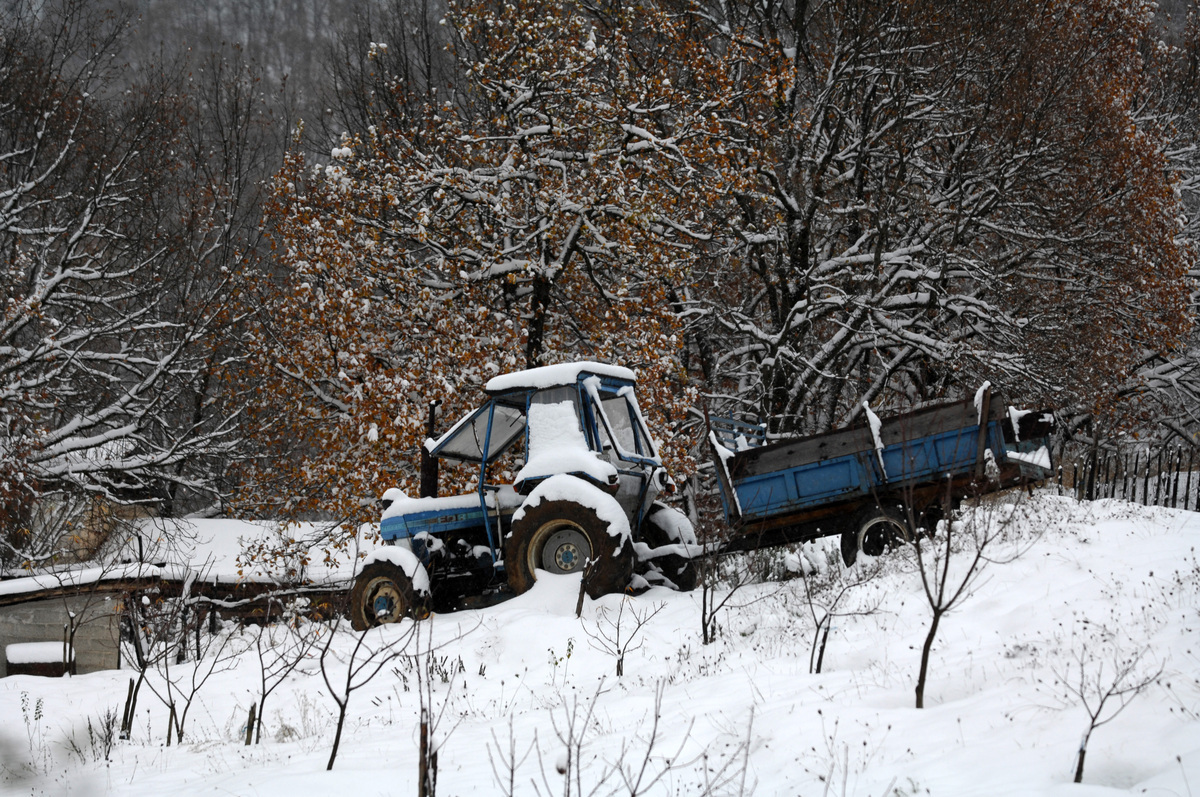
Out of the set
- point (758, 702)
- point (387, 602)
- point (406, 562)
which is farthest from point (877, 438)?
point (387, 602)

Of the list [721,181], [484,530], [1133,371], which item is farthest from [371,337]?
A: [1133,371]

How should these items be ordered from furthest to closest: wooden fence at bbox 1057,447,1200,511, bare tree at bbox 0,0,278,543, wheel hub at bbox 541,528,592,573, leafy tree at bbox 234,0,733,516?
1. bare tree at bbox 0,0,278,543
2. leafy tree at bbox 234,0,733,516
3. wooden fence at bbox 1057,447,1200,511
4. wheel hub at bbox 541,528,592,573

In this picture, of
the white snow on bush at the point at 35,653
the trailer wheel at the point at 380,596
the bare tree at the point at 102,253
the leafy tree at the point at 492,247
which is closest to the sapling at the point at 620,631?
the trailer wheel at the point at 380,596

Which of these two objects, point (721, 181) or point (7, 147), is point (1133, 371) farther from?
point (7, 147)


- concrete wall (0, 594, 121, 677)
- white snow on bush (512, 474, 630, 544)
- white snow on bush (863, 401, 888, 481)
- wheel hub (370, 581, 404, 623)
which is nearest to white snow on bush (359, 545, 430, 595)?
wheel hub (370, 581, 404, 623)

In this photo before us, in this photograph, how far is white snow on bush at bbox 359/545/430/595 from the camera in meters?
8.66

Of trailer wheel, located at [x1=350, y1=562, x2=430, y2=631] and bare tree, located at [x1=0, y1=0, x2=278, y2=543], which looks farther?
bare tree, located at [x1=0, y1=0, x2=278, y2=543]

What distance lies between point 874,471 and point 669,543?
233cm

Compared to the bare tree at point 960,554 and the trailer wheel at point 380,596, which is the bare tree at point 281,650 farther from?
the bare tree at point 960,554

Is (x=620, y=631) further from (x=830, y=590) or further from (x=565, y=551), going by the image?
(x=830, y=590)

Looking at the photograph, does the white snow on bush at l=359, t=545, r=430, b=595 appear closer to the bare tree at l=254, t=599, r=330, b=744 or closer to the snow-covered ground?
the snow-covered ground

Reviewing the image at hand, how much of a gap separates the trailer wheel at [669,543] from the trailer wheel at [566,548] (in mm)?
1027

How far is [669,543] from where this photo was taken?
9.48m

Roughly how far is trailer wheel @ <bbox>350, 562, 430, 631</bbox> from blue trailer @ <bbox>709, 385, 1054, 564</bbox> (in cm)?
354
